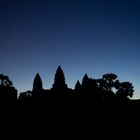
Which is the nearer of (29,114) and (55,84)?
(29,114)

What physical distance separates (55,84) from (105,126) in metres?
34.7

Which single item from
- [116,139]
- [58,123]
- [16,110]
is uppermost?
[16,110]

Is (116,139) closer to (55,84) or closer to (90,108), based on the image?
(90,108)

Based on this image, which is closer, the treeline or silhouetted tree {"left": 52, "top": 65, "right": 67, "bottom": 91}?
the treeline

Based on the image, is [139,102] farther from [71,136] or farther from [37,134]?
[37,134]

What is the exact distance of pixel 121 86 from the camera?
6906 centimetres

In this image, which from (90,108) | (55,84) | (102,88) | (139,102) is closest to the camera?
(90,108)

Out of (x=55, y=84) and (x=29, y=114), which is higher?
(x=55, y=84)

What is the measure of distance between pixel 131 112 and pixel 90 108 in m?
5.05

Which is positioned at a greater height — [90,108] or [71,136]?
[90,108]

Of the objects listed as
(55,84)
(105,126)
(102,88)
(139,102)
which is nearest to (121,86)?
(102,88)

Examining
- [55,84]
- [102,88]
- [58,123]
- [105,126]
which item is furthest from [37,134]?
[102,88]

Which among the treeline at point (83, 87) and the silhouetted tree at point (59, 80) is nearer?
the treeline at point (83, 87)

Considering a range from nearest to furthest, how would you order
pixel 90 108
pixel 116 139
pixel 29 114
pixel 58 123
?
pixel 116 139 < pixel 58 123 < pixel 29 114 < pixel 90 108
